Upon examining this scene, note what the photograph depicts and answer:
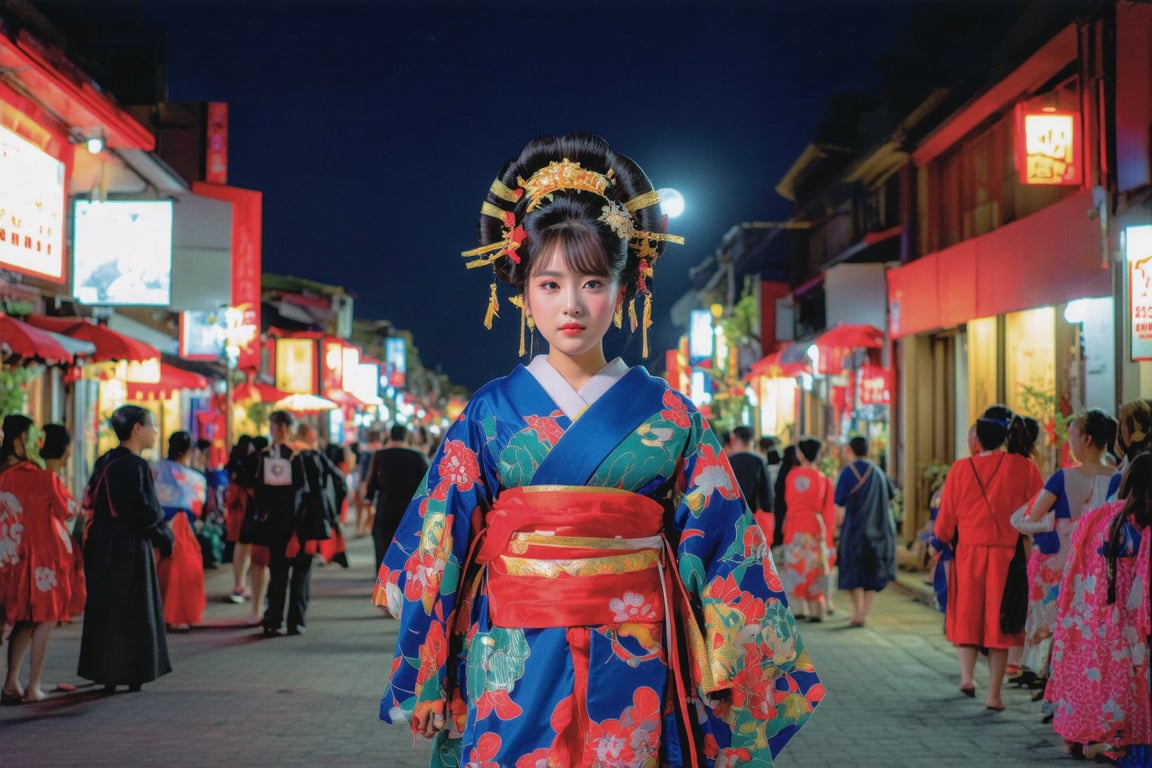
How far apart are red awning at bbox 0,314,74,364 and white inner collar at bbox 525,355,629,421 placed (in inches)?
427

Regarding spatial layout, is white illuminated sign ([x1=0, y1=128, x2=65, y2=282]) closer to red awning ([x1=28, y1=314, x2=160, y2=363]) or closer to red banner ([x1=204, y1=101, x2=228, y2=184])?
red awning ([x1=28, y1=314, x2=160, y2=363])

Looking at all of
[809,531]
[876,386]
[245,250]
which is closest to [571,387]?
[809,531]

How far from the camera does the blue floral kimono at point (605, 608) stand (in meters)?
4.06

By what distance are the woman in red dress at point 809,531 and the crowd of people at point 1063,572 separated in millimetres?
3585

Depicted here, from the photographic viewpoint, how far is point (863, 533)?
1430 cm

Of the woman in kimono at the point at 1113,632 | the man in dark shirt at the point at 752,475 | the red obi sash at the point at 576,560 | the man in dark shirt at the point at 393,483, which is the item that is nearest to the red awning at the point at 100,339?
the man in dark shirt at the point at 393,483

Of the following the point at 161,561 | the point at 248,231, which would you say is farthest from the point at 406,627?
the point at 248,231

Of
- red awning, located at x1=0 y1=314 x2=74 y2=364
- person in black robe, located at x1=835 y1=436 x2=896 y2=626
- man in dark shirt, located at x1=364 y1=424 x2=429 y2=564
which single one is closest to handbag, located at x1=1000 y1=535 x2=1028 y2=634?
person in black robe, located at x1=835 y1=436 x2=896 y2=626

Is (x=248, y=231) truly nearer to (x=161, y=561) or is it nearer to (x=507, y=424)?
(x=161, y=561)

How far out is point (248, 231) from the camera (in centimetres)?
2786

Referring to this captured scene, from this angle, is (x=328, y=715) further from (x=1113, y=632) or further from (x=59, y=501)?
(x=1113, y=632)

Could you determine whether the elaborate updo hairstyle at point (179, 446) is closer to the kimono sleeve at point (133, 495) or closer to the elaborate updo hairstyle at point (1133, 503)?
the kimono sleeve at point (133, 495)

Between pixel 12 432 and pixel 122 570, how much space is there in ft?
4.21

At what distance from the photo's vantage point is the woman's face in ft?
14.4
